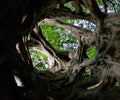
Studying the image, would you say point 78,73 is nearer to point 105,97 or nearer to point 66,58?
point 105,97

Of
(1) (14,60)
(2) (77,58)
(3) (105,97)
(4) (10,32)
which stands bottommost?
(3) (105,97)

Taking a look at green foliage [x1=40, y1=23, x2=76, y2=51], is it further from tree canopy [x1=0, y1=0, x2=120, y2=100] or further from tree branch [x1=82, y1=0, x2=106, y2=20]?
tree branch [x1=82, y1=0, x2=106, y2=20]

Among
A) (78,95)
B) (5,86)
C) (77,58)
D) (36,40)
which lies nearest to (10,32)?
(5,86)

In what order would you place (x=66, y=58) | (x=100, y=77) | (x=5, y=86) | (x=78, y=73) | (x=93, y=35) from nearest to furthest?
(x=5, y=86), (x=100, y=77), (x=78, y=73), (x=93, y=35), (x=66, y=58)

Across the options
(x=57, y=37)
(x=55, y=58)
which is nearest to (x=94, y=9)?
(x=55, y=58)

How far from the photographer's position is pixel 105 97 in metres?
2.84

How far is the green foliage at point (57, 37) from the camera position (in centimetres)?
657

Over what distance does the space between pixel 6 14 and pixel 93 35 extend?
1.79 meters

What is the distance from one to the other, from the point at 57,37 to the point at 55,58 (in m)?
2.47

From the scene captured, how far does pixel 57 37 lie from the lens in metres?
6.86

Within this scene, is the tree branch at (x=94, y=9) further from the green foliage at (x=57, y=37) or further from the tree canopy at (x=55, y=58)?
the green foliage at (x=57, y=37)

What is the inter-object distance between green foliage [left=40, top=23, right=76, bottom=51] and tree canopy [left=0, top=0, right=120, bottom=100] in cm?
192

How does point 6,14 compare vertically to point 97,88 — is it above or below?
above

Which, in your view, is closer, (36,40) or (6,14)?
(6,14)
